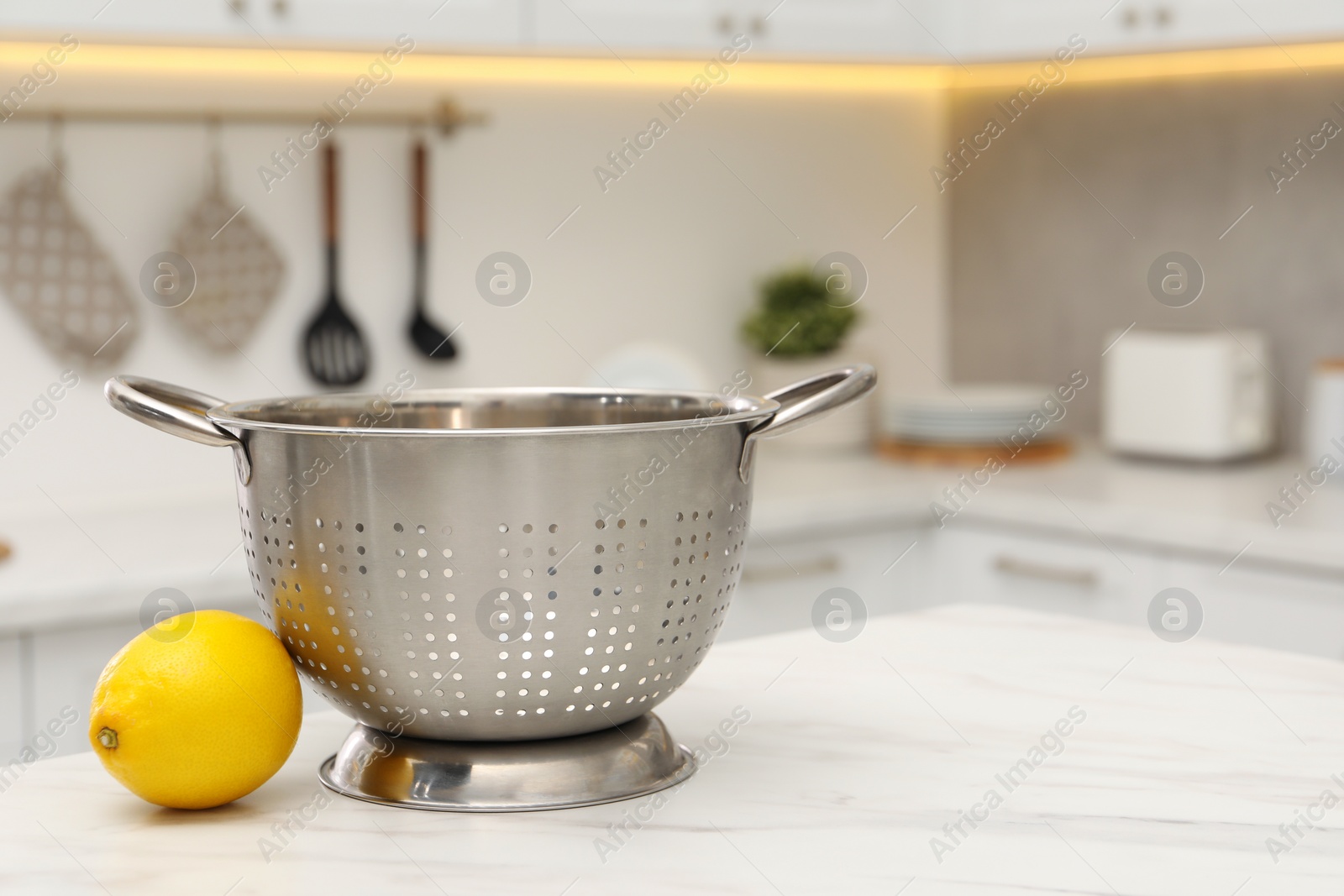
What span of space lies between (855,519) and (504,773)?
149cm

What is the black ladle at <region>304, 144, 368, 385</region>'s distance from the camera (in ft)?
7.45

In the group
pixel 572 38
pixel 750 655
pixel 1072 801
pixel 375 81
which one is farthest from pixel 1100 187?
pixel 1072 801

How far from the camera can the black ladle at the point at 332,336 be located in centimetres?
227

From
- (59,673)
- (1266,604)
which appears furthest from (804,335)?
(59,673)

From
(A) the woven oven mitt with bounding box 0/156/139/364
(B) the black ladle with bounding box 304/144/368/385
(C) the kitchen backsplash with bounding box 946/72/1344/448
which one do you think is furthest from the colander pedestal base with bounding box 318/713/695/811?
(C) the kitchen backsplash with bounding box 946/72/1344/448

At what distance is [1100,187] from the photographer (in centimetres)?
270

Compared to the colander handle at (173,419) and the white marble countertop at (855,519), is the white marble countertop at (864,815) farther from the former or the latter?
the white marble countertop at (855,519)

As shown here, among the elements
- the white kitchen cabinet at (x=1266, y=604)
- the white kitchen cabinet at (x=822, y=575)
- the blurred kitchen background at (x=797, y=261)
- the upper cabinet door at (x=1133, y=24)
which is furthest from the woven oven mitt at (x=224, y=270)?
the white kitchen cabinet at (x=1266, y=604)

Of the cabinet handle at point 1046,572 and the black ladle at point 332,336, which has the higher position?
the black ladle at point 332,336

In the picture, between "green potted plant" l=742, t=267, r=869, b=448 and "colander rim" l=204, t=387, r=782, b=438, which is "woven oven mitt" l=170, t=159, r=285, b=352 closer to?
"green potted plant" l=742, t=267, r=869, b=448

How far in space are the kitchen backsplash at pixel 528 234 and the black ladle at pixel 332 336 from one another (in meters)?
0.03

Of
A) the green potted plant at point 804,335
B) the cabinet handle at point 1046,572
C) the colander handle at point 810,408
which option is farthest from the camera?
the green potted plant at point 804,335

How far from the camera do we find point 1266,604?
73.2 inches

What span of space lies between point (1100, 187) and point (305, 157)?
4.70 ft
